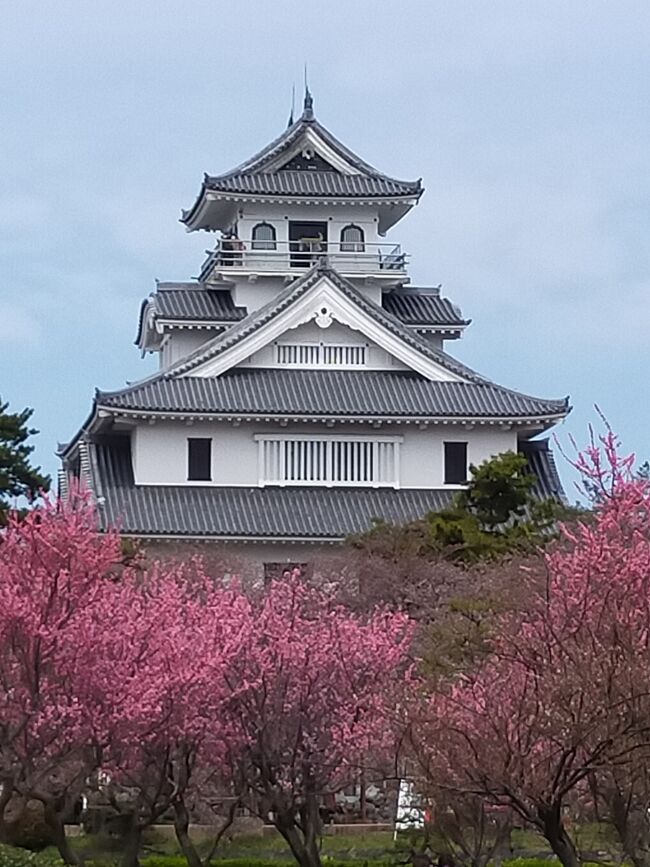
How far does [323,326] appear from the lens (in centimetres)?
4519

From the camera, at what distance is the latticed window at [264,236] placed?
5041cm

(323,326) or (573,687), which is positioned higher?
(323,326)

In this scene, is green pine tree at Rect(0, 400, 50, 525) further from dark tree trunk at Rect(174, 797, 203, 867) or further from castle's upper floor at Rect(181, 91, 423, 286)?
dark tree trunk at Rect(174, 797, 203, 867)

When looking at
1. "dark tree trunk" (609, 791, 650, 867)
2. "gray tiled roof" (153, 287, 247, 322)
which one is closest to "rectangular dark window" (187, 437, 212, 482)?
"gray tiled roof" (153, 287, 247, 322)

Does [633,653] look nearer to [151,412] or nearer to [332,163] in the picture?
[151,412]

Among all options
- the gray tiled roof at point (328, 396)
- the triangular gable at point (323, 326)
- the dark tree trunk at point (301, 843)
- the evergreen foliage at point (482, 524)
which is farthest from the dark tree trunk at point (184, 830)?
the triangular gable at point (323, 326)

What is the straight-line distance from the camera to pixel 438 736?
51.3 feet

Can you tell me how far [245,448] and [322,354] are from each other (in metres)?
3.23

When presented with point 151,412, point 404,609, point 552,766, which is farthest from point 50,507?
point 151,412

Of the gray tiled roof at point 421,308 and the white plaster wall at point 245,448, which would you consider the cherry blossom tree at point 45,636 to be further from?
the gray tiled roof at point 421,308

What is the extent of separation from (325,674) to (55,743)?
11.6ft

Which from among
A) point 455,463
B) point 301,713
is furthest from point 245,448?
point 301,713

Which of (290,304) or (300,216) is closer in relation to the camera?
(290,304)

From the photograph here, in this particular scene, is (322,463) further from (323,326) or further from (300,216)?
(300,216)
